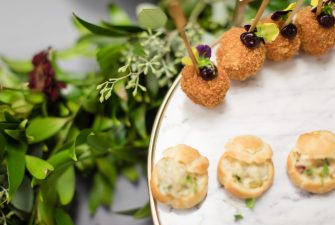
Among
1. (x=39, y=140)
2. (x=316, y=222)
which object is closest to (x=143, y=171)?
(x=39, y=140)

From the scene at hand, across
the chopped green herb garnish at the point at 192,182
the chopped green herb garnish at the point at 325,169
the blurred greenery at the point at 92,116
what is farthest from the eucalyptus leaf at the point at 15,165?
the chopped green herb garnish at the point at 325,169

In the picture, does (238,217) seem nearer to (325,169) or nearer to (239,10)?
(325,169)

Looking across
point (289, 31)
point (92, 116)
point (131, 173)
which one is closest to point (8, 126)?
point (92, 116)

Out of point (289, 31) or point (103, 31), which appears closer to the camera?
point (289, 31)

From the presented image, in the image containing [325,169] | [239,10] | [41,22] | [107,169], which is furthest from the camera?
[41,22]

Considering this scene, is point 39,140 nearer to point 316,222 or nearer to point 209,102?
point 209,102
